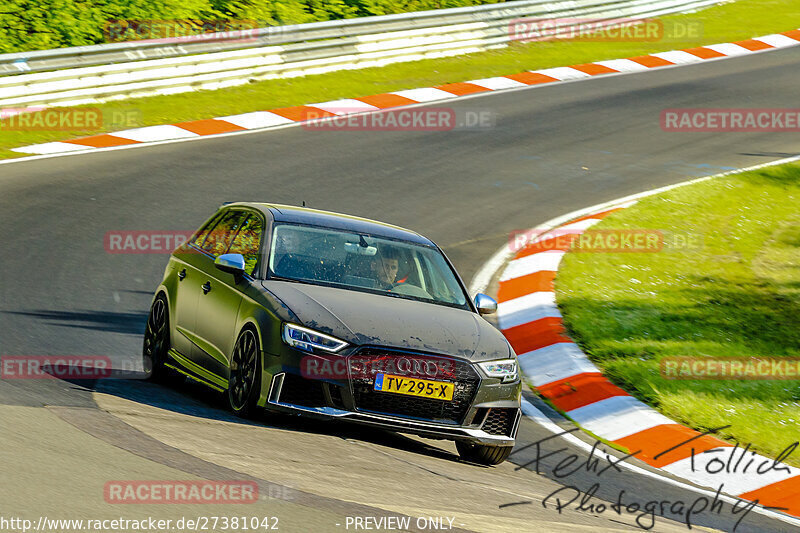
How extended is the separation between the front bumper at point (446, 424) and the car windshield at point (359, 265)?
1.05 metres

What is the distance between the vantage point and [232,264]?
812cm

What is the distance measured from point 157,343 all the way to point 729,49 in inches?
887

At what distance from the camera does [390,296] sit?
27.0ft

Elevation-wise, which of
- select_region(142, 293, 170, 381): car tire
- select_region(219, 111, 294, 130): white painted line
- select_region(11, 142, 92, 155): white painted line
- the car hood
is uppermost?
the car hood

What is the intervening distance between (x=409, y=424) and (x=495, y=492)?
75 cm

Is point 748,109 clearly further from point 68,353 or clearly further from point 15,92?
point 68,353

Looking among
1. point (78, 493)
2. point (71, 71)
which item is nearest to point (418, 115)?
point (71, 71)

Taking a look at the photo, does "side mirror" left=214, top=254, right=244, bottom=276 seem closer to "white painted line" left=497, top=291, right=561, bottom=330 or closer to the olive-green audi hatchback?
the olive-green audi hatchback

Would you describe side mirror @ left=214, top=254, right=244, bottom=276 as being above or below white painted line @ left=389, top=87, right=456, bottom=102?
above

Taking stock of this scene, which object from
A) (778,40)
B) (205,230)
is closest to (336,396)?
(205,230)

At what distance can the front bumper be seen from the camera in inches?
286

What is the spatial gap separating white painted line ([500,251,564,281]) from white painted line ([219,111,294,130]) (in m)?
6.84

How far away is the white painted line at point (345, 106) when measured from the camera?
66.9ft
